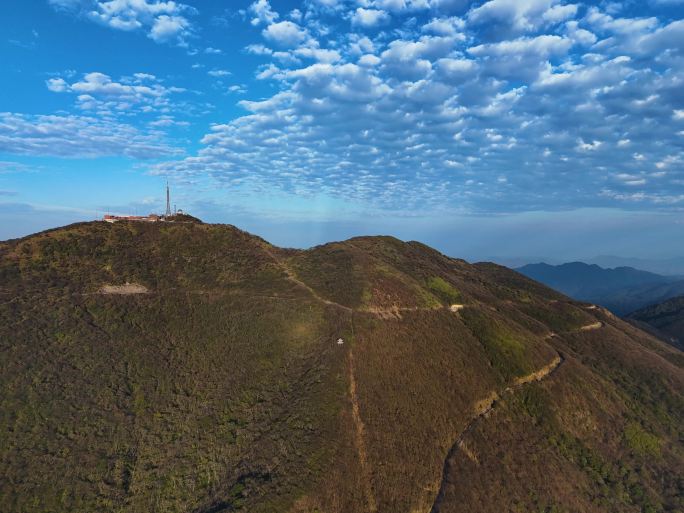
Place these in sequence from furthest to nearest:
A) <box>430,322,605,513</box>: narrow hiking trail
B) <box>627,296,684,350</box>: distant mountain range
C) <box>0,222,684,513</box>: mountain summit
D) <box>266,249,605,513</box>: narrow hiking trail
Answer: <box>627,296,684,350</box>: distant mountain range
<box>430,322,605,513</box>: narrow hiking trail
<box>266,249,605,513</box>: narrow hiking trail
<box>0,222,684,513</box>: mountain summit

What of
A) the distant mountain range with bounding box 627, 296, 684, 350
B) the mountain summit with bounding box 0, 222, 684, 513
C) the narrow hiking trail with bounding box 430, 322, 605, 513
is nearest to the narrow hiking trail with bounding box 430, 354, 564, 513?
the narrow hiking trail with bounding box 430, 322, 605, 513

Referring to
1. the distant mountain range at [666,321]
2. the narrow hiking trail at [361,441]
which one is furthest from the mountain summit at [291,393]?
the distant mountain range at [666,321]

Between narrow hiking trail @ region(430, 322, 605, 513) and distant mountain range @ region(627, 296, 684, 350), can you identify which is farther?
distant mountain range @ region(627, 296, 684, 350)

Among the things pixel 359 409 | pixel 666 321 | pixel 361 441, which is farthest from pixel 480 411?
pixel 666 321

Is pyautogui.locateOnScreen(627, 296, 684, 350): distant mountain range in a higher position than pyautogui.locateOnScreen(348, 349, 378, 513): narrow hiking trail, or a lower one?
lower

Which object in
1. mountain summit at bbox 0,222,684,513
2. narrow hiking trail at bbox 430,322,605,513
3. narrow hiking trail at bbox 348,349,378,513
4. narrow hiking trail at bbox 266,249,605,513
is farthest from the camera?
narrow hiking trail at bbox 430,322,605,513

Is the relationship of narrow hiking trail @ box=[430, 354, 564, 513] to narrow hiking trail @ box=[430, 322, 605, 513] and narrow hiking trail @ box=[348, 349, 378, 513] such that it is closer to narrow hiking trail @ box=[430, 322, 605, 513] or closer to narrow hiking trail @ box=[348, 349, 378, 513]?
narrow hiking trail @ box=[430, 322, 605, 513]

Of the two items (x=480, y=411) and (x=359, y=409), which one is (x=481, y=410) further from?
(x=359, y=409)

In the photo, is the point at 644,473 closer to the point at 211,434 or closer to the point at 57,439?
the point at 211,434
